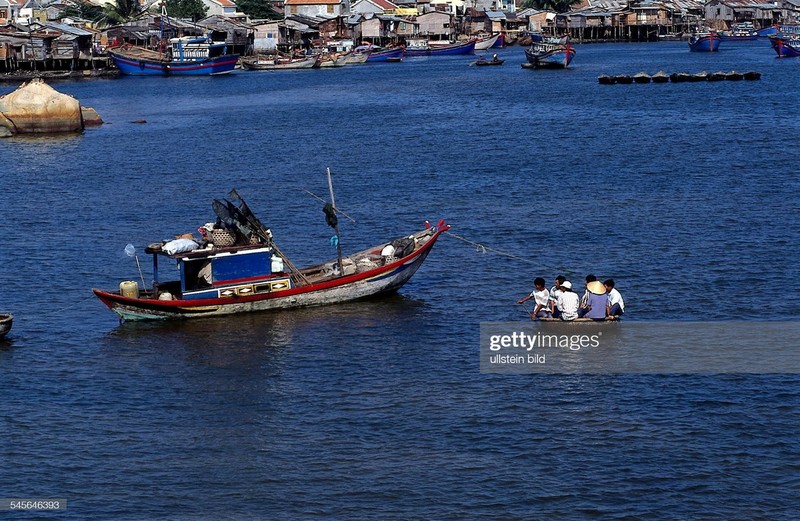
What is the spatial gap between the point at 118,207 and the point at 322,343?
22534 millimetres

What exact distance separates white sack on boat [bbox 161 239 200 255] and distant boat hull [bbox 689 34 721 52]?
13332 cm

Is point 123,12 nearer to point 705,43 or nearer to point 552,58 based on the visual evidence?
point 552,58

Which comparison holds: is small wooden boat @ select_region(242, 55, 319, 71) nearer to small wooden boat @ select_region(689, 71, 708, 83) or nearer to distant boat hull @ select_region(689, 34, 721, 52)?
distant boat hull @ select_region(689, 34, 721, 52)

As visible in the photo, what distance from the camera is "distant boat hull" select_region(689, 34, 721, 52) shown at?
15600 cm

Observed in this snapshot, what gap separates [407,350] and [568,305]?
13.6ft

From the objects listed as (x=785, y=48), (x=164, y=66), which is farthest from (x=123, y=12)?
(x=785, y=48)

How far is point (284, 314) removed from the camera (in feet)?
109

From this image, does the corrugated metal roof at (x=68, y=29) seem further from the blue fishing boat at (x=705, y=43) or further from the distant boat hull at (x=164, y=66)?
the blue fishing boat at (x=705, y=43)

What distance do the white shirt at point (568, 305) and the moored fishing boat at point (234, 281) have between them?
18.5ft

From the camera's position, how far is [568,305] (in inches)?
1176

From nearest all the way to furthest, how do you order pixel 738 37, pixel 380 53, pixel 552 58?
1. pixel 552 58
2. pixel 380 53
3. pixel 738 37

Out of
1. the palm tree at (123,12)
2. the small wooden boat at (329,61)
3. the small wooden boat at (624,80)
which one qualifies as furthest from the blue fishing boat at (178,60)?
the small wooden boat at (624,80)

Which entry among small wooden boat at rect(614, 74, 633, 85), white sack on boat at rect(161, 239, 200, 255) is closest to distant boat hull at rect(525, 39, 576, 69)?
small wooden boat at rect(614, 74, 633, 85)

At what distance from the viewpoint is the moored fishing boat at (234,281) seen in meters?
32.4
